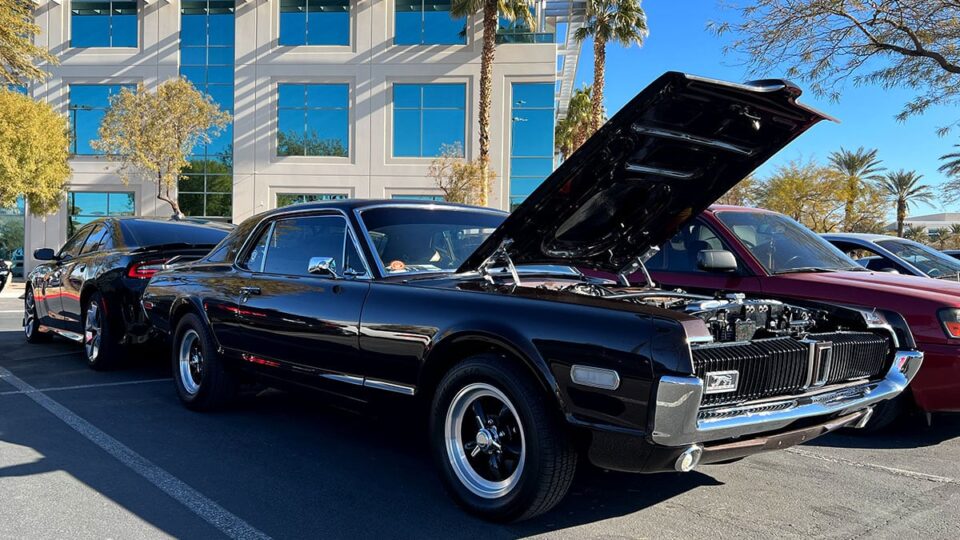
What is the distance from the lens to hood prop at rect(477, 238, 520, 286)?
3848mm

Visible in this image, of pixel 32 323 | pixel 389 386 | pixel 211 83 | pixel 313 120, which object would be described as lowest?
pixel 32 323

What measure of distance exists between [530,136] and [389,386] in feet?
81.2

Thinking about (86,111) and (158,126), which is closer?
(158,126)

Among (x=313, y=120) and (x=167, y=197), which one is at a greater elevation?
(x=313, y=120)

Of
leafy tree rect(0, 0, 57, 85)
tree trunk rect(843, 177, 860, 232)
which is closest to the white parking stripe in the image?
leafy tree rect(0, 0, 57, 85)

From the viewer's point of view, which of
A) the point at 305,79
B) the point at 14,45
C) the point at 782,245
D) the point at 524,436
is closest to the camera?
the point at 524,436

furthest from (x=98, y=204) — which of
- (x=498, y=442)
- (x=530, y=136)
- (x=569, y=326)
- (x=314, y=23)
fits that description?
(x=569, y=326)

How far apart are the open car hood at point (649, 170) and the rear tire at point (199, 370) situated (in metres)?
2.39

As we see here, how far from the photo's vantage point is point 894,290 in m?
4.90

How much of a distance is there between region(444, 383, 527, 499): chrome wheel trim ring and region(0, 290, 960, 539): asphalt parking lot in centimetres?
17

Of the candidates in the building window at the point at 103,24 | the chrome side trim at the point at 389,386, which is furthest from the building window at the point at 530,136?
the chrome side trim at the point at 389,386

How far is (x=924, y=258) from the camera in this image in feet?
27.0

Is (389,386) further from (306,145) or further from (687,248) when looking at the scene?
(306,145)

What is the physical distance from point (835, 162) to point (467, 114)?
2017 cm
